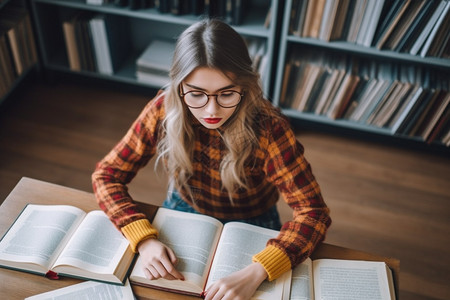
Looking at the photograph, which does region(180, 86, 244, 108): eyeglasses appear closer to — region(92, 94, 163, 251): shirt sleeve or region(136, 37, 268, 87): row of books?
region(92, 94, 163, 251): shirt sleeve

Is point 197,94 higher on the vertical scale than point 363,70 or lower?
higher

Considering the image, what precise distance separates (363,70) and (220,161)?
1.17 meters

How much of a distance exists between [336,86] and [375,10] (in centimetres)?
40

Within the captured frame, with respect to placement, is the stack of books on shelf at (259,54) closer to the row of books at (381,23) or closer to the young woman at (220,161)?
the row of books at (381,23)

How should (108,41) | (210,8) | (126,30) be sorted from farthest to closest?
(126,30)
(108,41)
(210,8)

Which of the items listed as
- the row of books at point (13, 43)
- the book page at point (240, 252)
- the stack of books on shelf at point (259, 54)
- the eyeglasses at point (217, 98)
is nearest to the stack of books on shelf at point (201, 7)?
the stack of books on shelf at point (259, 54)

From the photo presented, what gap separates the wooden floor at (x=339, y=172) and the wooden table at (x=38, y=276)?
806 millimetres

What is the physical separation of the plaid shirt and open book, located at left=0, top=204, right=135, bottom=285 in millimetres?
55

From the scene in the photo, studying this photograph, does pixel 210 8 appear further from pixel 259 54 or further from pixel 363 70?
pixel 363 70

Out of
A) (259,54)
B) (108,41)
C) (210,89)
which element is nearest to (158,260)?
(210,89)

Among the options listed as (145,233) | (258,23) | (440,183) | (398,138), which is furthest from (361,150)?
(145,233)

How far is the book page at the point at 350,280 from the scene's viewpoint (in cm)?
104

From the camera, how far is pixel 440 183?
2195mm

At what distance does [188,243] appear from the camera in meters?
1.12
